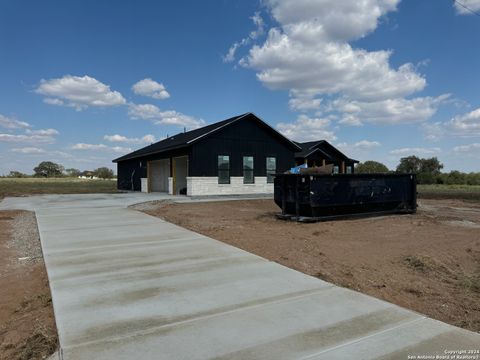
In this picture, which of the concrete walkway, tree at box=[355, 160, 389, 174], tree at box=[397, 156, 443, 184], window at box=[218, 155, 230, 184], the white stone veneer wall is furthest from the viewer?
tree at box=[397, 156, 443, 184]

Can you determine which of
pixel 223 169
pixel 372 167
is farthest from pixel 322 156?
pixel 372 167

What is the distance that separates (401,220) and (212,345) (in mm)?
10885

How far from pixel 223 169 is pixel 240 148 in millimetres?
1873

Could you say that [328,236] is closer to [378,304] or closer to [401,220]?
[401,220]

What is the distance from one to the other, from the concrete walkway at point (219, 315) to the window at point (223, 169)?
60.8 ft

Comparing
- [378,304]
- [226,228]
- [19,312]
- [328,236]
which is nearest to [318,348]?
[378,304]

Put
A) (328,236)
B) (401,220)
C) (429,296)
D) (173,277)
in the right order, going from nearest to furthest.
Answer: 1. (429,296)
2. (173,277)
3. (328,236)
4. (401,220)

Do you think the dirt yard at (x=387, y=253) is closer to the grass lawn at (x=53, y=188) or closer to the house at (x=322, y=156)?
the house at (x=322, y=156)

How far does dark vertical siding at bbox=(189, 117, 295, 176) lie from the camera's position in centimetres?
2462

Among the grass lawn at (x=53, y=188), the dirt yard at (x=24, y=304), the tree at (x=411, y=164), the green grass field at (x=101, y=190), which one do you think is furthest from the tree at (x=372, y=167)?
the dirt yard at (x=24, y=304)

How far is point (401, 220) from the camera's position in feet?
42.2

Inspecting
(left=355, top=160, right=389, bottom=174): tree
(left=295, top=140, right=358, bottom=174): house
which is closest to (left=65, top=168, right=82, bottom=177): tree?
(left=355, top=160, right=389, bottom=174): tree

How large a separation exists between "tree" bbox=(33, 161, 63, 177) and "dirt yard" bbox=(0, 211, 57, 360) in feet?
498

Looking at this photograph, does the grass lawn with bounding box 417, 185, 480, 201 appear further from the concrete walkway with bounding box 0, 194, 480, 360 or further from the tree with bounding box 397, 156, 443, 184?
the tree with bounding box 397, 156, 443, 184
